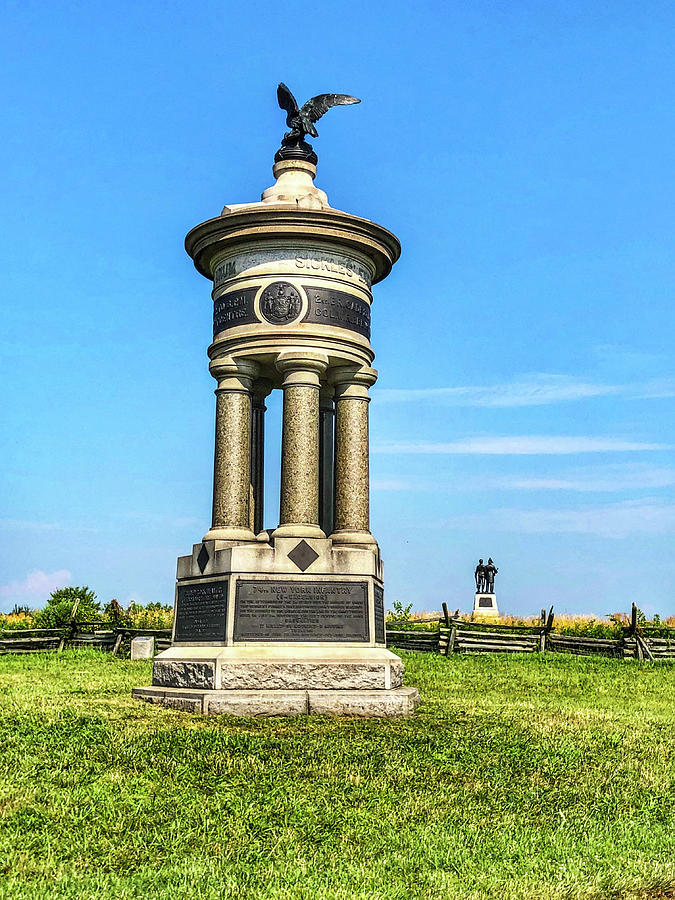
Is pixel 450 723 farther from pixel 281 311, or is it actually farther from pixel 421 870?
pixel 281 311

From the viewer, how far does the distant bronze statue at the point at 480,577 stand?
4778 cm

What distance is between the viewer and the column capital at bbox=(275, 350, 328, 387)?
13156 millimetres

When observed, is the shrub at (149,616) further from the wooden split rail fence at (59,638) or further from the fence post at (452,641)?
the fence post at (452,641)

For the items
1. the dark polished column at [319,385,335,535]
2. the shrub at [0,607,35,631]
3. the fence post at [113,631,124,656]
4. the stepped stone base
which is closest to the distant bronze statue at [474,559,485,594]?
the shrub at [0,607,35,631]

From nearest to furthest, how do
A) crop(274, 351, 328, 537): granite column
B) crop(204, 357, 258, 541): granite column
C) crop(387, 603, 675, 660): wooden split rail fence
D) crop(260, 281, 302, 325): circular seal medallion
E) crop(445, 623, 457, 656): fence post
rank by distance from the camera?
crop(274, 351, 328, 537): granite column → crop(260, 281, 302, 325): circular seal medallion → crop(204, 357, 258, 541): granite column → crop(387, 603, 675, 660): wooden split rail fence → crop(445, 623, 457, 656): fence post

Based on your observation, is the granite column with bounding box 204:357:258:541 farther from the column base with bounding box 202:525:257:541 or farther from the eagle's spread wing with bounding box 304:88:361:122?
the eagle's spread wing with bounding box 304:88:361:122

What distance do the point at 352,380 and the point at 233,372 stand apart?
5.89ft

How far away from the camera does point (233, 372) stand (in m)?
13.6

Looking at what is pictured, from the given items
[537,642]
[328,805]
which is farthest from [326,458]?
[537,642]

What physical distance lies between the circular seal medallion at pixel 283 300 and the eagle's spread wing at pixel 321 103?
3.36 metres

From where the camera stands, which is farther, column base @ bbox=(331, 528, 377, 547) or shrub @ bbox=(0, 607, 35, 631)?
shrub @ bbox=(0, 607, 35, 631)

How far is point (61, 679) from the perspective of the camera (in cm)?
1577

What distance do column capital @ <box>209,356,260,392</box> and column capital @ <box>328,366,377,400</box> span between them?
48.6 inches

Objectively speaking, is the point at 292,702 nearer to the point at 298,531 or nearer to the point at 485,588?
the point at 298,531
